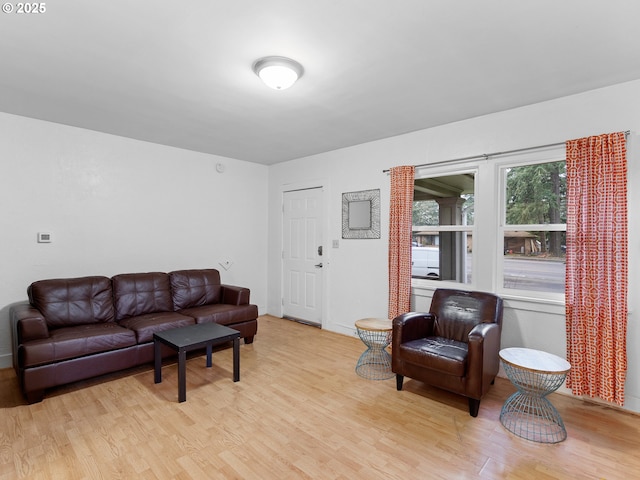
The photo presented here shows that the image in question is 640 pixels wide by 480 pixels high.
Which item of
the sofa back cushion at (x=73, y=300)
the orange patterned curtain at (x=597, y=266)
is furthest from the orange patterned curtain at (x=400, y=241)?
the sofa back cushion at (x=73, y=300)

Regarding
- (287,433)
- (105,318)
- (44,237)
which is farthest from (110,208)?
(287,433)

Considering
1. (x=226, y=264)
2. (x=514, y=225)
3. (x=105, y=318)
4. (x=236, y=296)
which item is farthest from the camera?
(x=226, y=264)

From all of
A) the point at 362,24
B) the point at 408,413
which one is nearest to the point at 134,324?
the point at 408,413

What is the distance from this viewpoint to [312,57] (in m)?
2.22

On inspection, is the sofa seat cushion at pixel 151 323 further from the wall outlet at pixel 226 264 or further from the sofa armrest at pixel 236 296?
the wall outlet at pixel 226 264

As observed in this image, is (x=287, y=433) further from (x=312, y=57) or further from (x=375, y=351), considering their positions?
(x=312, y=57)

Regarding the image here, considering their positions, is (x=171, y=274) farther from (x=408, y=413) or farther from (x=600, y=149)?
(x=600, y=149)

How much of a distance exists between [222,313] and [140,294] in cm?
96

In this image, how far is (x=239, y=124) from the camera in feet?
11.8

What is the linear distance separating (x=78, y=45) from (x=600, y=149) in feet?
12.6

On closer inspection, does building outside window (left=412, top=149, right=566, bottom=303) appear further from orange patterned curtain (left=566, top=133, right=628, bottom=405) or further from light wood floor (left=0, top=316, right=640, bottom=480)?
light wood floor (left=0, top=316, right=640, bottom=480)

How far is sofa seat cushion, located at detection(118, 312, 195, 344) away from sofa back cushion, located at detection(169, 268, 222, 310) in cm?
41

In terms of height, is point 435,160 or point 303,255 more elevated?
point 435,160

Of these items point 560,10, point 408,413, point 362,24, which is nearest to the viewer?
point 560,10
